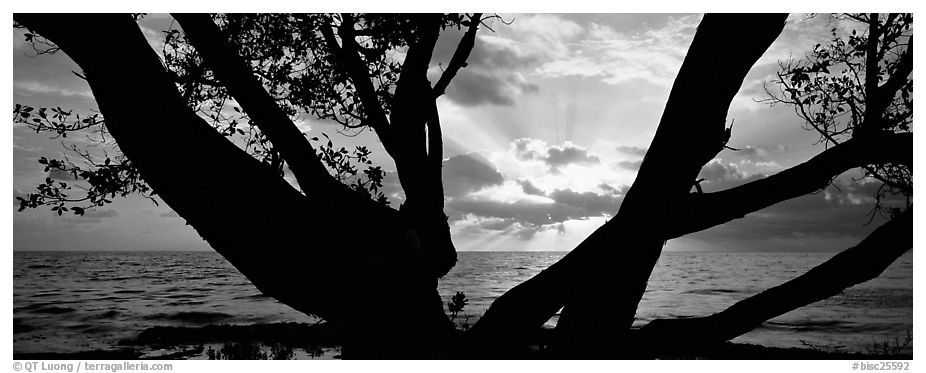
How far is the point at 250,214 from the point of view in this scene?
3596 mm

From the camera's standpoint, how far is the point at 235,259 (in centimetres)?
369

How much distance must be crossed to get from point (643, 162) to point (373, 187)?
4.28 meters

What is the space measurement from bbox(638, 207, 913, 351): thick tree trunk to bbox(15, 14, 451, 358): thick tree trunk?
155 centimetres

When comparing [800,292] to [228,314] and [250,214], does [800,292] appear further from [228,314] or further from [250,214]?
[228,314]

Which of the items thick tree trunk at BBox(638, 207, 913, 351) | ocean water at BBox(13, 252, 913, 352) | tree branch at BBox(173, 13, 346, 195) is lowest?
ocean water at BBox(13, 252, 913, 352)

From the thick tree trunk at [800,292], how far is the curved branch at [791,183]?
18.4 inches

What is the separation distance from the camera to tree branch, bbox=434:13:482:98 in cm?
558

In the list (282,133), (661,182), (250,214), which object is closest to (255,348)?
(282,133)

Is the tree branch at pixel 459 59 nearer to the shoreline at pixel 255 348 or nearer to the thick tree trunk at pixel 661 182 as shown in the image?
the thick tree trunk at pixel 661 182

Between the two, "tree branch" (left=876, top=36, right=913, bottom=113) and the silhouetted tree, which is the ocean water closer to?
the silhouetted tree

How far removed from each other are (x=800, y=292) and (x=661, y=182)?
40.2 inches

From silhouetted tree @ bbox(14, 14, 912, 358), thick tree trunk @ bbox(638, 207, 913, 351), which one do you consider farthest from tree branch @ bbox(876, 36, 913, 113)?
thick tree trunk @ bbox(638, 207, 913, 351)

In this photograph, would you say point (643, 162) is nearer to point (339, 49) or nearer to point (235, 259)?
point (235, 259)
